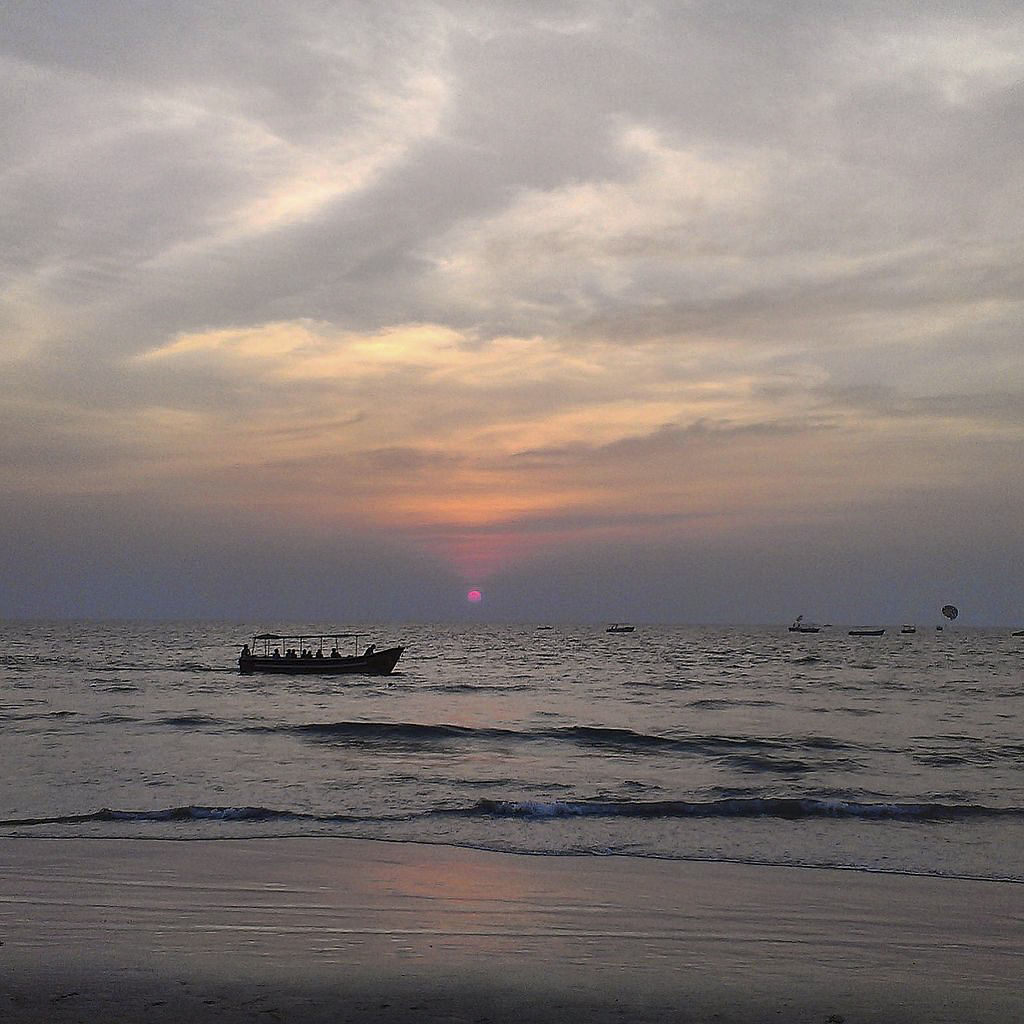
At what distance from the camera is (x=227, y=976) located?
9.62 meters

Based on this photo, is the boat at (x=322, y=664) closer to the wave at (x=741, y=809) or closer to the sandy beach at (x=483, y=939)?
the wave at (x=741, y=809)

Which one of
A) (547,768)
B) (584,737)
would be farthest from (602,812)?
(584,737)

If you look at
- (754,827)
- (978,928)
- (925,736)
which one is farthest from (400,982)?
(925,736)

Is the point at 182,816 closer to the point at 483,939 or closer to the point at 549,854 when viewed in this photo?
the point at 549,854

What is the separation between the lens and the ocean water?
18.7m

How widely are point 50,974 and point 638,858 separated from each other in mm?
9833

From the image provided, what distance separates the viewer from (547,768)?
96.9 feet

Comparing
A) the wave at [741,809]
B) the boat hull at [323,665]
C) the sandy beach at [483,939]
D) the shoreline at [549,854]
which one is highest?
the sandy beach at [483,939]

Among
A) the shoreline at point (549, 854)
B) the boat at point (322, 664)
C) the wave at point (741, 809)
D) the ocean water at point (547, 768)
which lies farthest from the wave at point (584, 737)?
the boat at point (322, 664)

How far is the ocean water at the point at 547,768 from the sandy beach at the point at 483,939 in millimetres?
2312

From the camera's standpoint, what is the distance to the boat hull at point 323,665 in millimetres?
72250

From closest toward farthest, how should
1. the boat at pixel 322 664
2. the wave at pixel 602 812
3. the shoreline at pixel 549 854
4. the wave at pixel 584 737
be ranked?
1. the shoreline at pixel 549 854
2. the wave at pixel 602 812
3. the wave at pixel 584 737
4. the boat at pixel 322 664

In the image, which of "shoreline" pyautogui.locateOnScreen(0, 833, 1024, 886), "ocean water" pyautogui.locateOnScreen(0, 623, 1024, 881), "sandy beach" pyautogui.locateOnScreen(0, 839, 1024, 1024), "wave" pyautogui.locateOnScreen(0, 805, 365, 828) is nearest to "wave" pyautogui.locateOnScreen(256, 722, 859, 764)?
"ocean water" pyautogui.locateOnScreen(0, 623, 1024, 881)

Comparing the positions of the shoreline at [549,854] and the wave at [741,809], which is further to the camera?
the wave at [741,809]
